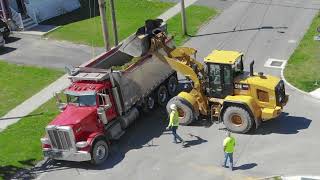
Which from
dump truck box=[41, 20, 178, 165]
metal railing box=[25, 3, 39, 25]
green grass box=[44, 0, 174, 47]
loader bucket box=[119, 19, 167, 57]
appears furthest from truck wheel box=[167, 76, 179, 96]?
metal railing box=[25, 3, 39, 25]

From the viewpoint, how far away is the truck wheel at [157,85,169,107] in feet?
83.0

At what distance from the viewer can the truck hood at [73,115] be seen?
2061cm

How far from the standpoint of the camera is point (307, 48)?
3103 cm

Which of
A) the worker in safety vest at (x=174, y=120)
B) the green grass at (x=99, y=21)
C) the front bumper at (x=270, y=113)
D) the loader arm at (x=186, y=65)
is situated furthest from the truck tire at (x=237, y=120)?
the green grass at (x=99, y=21)

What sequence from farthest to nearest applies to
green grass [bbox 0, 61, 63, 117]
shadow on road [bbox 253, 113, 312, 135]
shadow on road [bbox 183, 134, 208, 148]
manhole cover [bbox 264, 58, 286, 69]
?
manhole cover [bbox 264, 58, 286, 69] → green grass [bbox 0, 61, 63, 117] → shadow on road [bbox 253, 113, 312, 135] → shadow on road [bbox 183, 134, 208, 148]

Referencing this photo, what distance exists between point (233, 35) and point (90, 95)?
50.6 feet

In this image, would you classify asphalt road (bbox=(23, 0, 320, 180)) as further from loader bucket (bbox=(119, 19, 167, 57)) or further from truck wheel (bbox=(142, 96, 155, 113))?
loader bucket (bbox=(119, 19, 167, 57))

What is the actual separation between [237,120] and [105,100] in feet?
17.3

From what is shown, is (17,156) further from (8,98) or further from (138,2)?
(138,2)

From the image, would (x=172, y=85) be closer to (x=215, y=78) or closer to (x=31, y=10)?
(x=215, y=78)

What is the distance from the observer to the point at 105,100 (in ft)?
70.4

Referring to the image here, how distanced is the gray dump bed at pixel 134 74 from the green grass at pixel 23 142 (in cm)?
372

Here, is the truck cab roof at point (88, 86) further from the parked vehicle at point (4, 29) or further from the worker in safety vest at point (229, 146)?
the parked vehicle at point (4, 29)

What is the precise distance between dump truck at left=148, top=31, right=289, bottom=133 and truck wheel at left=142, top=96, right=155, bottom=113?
4.85 ft
